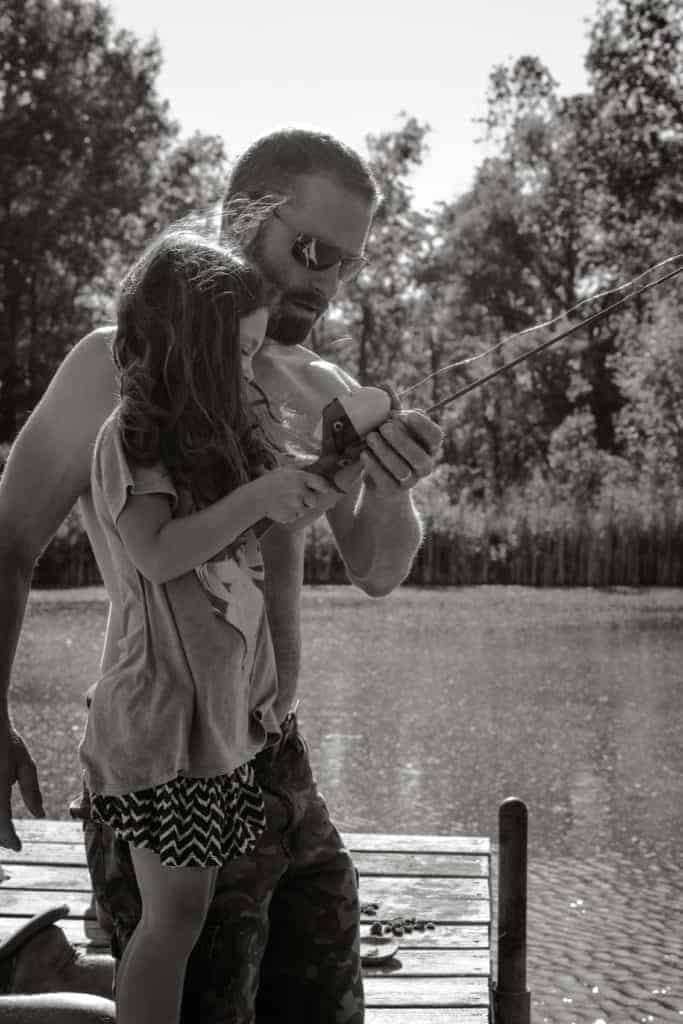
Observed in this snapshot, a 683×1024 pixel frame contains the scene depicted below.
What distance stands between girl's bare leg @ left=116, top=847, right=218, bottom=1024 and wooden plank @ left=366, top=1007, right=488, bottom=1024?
126cm

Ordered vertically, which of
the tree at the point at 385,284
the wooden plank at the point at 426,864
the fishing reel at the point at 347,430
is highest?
the tree at the point at 385,284

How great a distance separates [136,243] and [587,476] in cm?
1212

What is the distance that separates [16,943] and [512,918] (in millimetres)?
1430

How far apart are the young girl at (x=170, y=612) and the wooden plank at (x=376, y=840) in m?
2.41

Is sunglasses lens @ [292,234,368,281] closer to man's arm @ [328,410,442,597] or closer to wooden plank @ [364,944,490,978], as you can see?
man's arm @ [328,410,442,597]

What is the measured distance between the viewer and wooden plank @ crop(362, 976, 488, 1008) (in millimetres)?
3268

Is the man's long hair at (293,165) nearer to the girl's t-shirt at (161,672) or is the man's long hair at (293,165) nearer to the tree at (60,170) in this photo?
the girl's t-shirt at (161,672)

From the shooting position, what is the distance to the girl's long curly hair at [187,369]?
6.47 feet

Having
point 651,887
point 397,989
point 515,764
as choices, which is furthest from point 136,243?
point 397,989

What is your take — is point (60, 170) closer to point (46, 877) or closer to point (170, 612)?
point (46, 877)

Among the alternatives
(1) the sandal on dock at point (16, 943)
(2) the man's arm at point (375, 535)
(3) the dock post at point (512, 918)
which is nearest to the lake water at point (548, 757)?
(3) the dock post at point (512, 918)

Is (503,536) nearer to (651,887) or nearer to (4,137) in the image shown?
(651,887)

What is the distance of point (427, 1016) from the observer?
318cm

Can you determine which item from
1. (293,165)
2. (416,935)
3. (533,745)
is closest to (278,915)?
(293,165)
